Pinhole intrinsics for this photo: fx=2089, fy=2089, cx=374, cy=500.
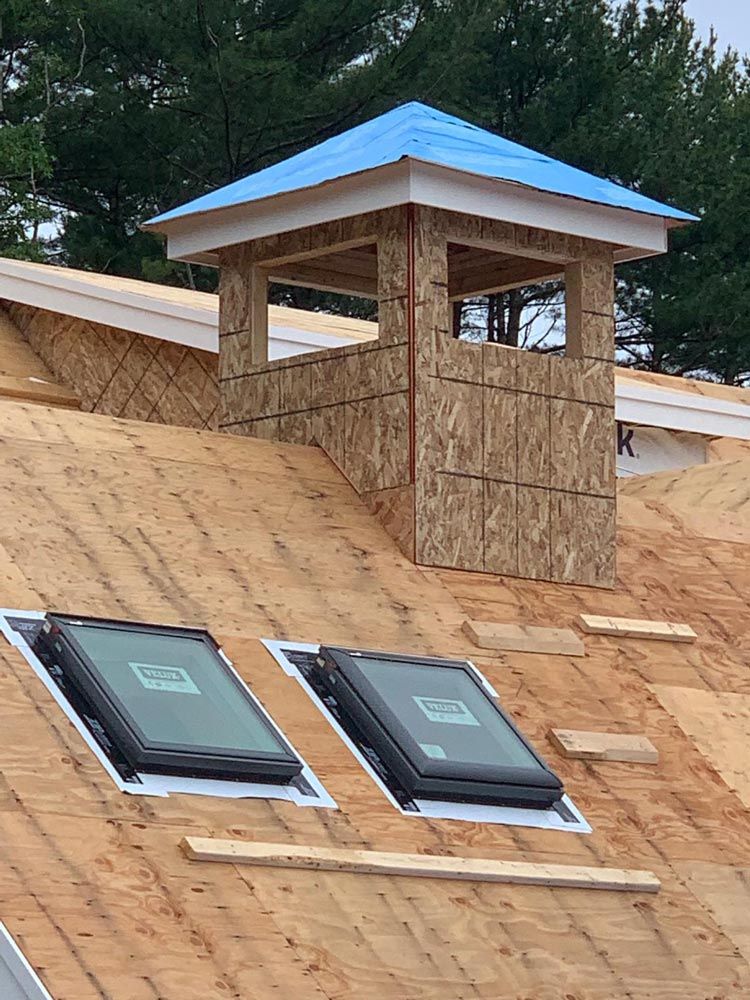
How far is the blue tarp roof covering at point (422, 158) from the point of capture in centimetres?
1286

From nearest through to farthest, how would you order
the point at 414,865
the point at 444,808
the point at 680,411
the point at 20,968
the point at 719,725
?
1. the point at 20,968
2. the point at 414,865
3. the point at 444,808
4. the point at 719,725
5. the point at 680,411

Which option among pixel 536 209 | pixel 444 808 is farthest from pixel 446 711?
pixel 536 209

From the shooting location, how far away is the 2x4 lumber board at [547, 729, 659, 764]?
36.7ft

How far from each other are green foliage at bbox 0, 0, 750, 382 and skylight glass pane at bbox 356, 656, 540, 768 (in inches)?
793

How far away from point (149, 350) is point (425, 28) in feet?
58.2

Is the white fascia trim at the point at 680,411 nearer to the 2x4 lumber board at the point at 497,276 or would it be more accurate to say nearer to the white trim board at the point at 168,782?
the 2x4 lumber board at the point at 497,276

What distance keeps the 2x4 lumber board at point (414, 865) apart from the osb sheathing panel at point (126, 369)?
677cm

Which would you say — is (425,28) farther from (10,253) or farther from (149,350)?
(149,350)

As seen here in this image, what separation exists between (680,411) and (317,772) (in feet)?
35.4

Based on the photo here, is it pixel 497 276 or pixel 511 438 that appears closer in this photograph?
pixel 511 438

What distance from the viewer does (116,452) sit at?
12.1 metres

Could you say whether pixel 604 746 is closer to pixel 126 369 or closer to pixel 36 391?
pixel 126 369

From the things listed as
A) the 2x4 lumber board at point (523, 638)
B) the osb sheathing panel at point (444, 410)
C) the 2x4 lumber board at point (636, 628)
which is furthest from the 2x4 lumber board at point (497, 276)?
the 2x4 lumber board at point (523, 638)

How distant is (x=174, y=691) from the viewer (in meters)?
9.81
